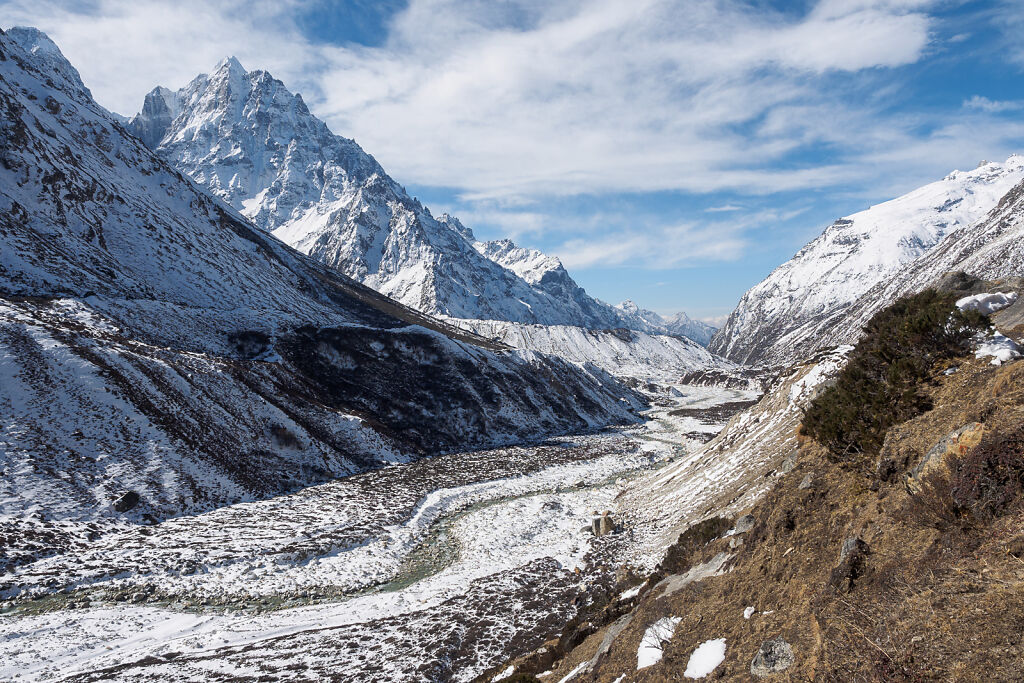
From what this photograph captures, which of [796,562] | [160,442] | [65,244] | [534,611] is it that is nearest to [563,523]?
[534,611]

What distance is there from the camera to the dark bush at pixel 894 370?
1073 cm

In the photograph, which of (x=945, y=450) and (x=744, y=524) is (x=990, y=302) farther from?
(x=945, y=450)

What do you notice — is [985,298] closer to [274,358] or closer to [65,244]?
[274,358]

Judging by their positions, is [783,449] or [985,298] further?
[783,449]

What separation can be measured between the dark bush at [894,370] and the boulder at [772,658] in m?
5.56

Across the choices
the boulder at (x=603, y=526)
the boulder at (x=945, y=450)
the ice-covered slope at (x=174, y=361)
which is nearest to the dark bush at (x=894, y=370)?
the boulder at (x=945, y=450)

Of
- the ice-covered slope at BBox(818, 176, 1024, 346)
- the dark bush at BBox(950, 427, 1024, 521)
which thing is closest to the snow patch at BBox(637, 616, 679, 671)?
the dark bush at BBox(950, 427, 1024, 521)

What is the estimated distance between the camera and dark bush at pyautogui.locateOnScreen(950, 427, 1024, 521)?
6379mm

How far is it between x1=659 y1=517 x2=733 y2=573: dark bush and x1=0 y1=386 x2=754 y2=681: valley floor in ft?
17.3

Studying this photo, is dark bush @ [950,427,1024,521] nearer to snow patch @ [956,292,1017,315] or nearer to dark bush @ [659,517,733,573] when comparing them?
dark bush @ [659,517,733,573]

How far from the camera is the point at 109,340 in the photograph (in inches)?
1578

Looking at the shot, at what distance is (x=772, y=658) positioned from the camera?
715cm

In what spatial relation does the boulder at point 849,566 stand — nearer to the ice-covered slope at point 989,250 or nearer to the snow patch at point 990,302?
the snow patch at point 990,302

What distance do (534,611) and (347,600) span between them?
27.6 feet
